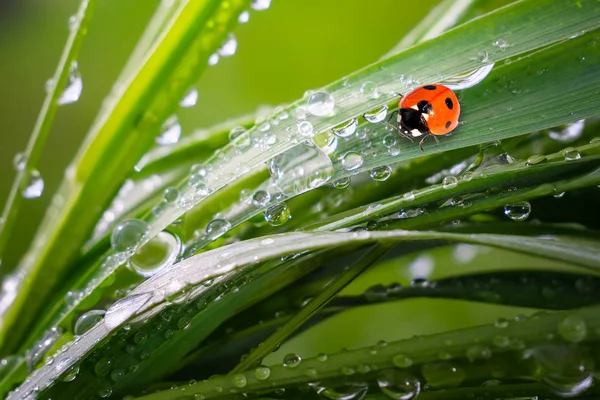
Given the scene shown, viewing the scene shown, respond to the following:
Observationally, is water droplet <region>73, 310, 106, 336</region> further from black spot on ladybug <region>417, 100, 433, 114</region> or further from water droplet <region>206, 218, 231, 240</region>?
black spot on ladybug <region>417, 100, 433, 114</region>

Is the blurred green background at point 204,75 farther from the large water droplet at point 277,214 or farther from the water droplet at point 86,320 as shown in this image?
the large water droplet at point 277,214

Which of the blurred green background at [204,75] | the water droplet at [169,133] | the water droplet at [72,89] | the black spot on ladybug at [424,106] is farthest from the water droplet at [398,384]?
the blurred green background at [204,75]

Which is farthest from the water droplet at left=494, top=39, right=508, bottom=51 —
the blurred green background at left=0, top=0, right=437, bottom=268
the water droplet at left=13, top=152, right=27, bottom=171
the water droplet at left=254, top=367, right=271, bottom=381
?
the blurred green background at left=0, top=0, right=437, bottom=268

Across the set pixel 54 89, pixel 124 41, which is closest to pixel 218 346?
pixel 54 89

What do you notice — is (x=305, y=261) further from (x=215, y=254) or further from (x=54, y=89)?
(x=54, y=89)

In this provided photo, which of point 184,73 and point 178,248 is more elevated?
point 184,73

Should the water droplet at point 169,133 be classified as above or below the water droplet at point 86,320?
above

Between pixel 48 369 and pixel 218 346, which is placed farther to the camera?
pixel 218 346

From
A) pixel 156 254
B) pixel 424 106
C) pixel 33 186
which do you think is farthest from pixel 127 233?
pixel 424 106

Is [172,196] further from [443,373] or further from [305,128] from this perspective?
[443,373]
